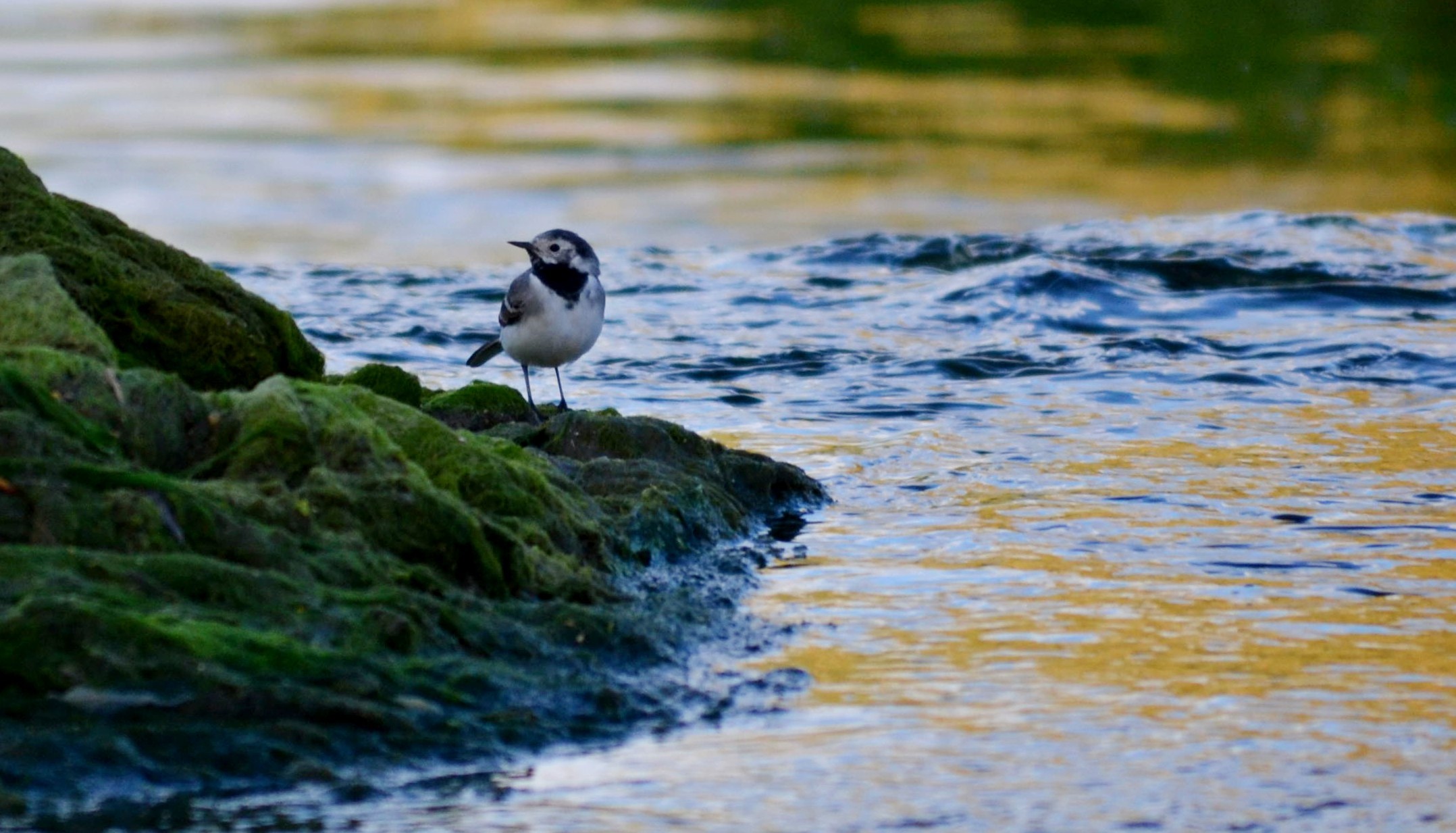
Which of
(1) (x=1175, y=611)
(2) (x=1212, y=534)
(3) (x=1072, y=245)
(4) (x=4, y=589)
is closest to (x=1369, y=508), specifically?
(2) (x=1212, y=534)

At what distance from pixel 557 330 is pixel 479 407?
61cm

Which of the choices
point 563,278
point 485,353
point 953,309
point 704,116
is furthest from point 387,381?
point 704,116

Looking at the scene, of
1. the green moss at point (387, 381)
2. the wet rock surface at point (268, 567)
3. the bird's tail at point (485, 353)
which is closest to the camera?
the wet rock surface at point (268, 567)

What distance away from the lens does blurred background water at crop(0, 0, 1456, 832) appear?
18.5ft

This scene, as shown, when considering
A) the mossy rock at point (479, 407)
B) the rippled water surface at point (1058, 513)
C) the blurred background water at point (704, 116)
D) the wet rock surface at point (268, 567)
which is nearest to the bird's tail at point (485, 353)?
the rippled water surface at point (1058, 513)

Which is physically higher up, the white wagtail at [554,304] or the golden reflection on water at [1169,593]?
the white wagtail at [554,304]

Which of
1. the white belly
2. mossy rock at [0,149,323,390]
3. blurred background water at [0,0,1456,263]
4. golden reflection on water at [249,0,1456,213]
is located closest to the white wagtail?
the white belly

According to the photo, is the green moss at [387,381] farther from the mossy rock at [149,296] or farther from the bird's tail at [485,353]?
the bird's tail at [485,353]

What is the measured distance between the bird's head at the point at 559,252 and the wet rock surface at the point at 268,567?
167 cm

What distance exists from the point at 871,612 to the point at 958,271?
285 inches

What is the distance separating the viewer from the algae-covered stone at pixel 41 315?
6.68 meters

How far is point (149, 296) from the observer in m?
7.68

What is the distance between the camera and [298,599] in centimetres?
570

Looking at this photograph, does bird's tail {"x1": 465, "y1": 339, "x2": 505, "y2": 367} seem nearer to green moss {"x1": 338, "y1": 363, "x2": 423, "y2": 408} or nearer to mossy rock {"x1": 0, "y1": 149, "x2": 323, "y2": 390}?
green moss {"x1": 338, "y1": 363, "x2": 423, "y2": 408}
